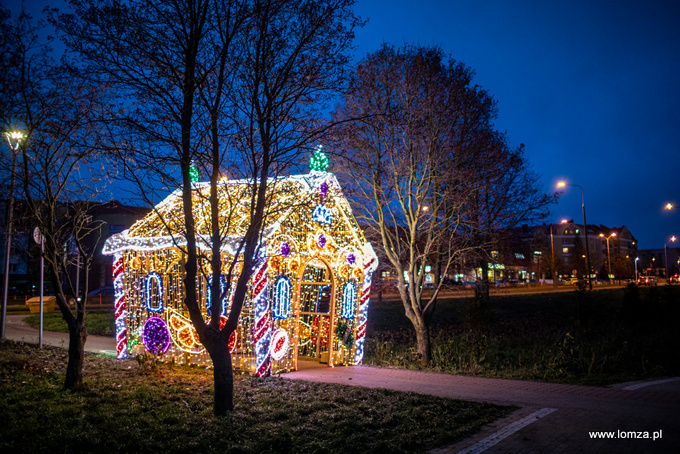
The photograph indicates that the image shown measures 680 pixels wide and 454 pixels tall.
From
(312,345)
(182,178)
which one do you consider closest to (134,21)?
(182,178)

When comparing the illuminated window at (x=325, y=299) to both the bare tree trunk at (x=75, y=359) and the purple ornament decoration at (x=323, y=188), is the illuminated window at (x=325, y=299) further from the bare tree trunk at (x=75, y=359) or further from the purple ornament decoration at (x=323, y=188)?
the bare tree trunk at (x=75, y=359)

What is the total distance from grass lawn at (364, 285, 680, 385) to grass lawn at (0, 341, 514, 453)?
3.84 m

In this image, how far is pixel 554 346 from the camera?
13.2 metres

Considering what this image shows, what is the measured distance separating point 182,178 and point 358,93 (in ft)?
21.9

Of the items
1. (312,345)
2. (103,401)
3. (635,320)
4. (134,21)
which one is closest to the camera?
(134,21)

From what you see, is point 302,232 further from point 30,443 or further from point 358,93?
point 30,443

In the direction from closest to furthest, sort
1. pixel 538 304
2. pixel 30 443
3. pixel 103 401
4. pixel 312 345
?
pixel 30 443 < pixel 103 401 < pixel 312 345 < pixel 538 304

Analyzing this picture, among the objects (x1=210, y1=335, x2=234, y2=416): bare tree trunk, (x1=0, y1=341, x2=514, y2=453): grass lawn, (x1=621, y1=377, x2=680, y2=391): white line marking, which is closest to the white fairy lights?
(x1=0, y1=341, x2=514, y2=453): grass lawn

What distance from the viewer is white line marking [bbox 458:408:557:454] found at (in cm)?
536

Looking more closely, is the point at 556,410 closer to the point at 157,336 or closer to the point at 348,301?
the point at 348,301

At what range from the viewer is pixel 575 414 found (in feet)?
22.3

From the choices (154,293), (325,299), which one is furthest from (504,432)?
(325,299)

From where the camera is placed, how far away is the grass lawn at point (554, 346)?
10570mm

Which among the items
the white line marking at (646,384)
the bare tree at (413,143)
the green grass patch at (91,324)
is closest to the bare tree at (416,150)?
the bare tree at (413,143)
